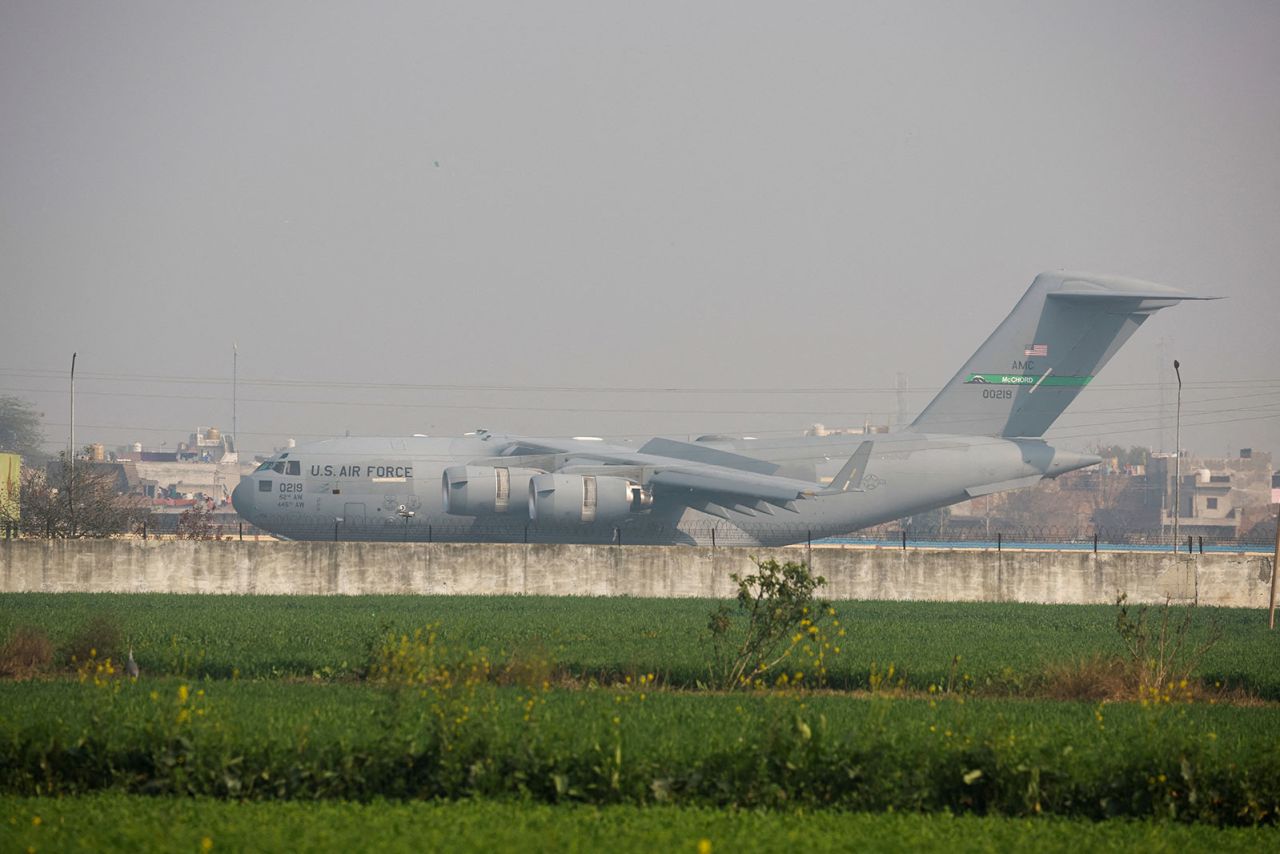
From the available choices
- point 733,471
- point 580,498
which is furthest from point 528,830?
point 733,471

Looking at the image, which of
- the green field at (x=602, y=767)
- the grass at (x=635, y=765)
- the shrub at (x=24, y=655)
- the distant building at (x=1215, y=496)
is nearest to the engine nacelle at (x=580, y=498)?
the shrub at (x=24, y=655)

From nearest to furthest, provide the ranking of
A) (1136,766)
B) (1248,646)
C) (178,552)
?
(1136,766) → (1248,646) → (178,552)

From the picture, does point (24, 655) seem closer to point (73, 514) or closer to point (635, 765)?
point (635, 765)

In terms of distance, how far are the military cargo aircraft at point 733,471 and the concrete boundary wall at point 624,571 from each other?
5.63 feet

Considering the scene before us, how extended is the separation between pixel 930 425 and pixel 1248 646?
52.2 feet

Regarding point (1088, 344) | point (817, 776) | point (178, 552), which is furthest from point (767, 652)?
point (1088, 344)

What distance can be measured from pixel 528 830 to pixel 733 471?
22757 mm

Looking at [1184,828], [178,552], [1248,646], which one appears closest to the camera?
[1184,828]

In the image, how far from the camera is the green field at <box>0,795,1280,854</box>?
8891 mm

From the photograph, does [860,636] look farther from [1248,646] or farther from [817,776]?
[817,776]

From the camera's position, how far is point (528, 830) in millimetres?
9406

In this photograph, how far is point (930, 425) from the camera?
118 feet

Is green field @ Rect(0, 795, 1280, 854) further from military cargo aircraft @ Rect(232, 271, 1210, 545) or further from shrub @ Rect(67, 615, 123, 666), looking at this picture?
military cargo aircraft @ Rect(232, 271, 1210, 545)

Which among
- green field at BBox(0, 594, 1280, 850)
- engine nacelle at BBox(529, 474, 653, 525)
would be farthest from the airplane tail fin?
green field at BBox(0, 594, 1280, 850)
